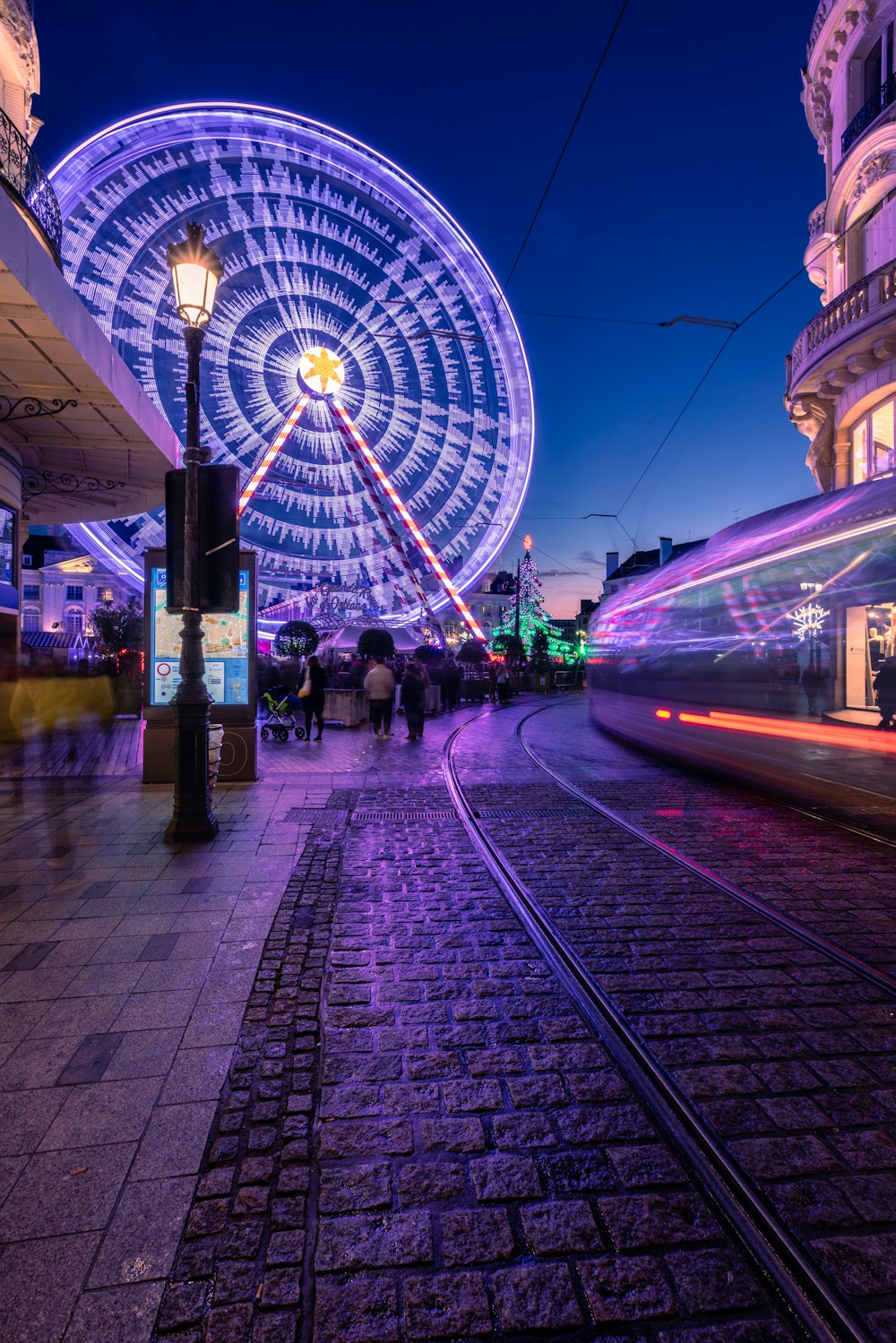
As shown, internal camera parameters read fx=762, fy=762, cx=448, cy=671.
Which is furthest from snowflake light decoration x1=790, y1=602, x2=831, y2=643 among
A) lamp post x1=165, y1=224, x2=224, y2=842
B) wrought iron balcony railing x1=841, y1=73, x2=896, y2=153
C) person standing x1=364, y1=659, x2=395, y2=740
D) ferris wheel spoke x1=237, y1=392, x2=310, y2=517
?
ferris wheel spoke x1=237, y1=392, x2=310, y2=517

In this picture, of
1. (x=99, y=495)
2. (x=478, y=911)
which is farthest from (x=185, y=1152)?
(x=99, y=495)

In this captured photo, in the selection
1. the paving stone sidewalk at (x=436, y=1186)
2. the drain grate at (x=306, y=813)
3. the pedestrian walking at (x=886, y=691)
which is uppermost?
the pedestrian walking at (x=886, y=691)

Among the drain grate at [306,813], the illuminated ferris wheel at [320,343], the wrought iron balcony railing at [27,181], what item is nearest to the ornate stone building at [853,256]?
the illuminated ferris wheel at [320,343]

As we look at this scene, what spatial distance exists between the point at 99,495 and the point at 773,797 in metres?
15.0

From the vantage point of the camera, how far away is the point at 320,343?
2733 cm

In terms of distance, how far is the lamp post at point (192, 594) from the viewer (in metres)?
6.27

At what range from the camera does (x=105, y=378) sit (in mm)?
9844

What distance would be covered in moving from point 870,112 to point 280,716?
17.5 metres

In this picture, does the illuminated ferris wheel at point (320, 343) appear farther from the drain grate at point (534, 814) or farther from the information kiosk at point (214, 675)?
the drain grate at point (534, 814)

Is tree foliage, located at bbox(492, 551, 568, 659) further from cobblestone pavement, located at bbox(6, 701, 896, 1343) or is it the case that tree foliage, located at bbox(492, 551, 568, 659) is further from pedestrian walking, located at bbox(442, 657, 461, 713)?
cobblestone pavement, located at bbox(6, 701, 896, 1343)

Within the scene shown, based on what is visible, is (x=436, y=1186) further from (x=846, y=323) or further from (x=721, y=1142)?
(x=846, y=323)

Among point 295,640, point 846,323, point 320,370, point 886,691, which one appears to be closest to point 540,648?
point 295,640

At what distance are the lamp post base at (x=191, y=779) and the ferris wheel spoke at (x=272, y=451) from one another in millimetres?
20478

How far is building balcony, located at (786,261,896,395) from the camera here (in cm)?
1342
